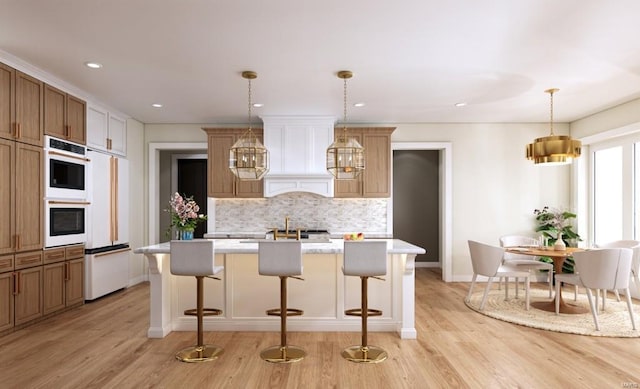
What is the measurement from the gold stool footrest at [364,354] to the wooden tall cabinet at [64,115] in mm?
3862

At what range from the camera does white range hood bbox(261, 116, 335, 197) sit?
250 inches

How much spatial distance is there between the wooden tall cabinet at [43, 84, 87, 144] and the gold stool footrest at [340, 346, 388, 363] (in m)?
3.86

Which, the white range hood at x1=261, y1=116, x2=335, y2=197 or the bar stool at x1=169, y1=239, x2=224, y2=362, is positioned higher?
the white range hood at x1=261, y1=116, x2=335, y2=197

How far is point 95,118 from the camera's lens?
5520mm

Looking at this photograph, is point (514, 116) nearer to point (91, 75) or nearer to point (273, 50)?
point (273, 50)

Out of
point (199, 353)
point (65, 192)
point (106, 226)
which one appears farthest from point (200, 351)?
point (106, 226)

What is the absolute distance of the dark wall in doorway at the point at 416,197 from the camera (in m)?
8.46

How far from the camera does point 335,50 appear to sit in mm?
3730

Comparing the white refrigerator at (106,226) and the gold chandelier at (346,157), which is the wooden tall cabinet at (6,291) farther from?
the gold chandelier at (346,157)

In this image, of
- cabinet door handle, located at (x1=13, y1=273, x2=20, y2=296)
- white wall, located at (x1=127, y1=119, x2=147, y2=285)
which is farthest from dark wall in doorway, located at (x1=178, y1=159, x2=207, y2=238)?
Answer: cabinet door handle, located at (x1=13, y1=273, x2=20, y2=296)

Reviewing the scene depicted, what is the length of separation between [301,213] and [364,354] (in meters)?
3.72

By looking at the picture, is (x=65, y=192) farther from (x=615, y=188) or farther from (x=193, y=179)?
(x=615, y=188)

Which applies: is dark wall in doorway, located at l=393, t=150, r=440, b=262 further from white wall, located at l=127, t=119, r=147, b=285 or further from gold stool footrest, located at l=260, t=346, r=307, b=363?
gold stool footrest, located at l=260, t=346, r=307, b=363

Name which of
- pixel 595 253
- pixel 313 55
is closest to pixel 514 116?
pixel 595 253
